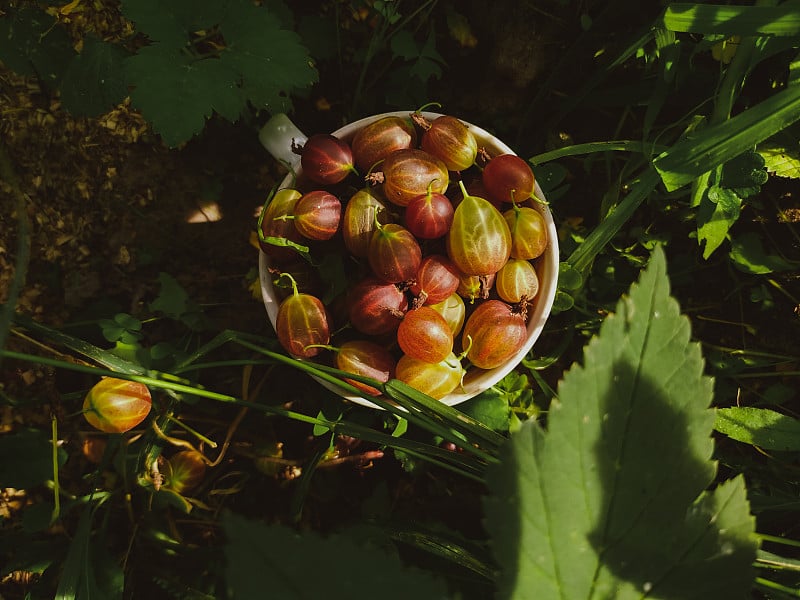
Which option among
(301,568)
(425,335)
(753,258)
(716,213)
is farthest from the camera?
(753,258)

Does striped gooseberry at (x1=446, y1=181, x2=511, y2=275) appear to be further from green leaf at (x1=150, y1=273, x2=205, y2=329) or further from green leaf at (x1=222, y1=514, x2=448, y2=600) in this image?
green leaf at (x1=150, y1=273, x2=205, y2=329)

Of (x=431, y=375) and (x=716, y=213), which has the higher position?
(x=716, y=213)

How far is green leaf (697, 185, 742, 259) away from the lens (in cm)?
107

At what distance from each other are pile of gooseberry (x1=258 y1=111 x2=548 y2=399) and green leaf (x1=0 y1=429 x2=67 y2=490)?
0.64 metres

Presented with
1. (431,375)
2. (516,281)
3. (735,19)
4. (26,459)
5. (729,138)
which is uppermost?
(735,19)

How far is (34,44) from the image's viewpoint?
1.13 metres

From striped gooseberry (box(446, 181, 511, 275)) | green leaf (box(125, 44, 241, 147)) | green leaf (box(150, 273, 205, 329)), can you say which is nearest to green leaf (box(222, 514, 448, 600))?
striped gooseberry (box(446, 181, 511, 275))

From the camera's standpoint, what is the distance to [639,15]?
125 centimetres

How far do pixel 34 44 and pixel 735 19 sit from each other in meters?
1.30

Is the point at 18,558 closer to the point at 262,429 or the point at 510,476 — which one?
the point at 262,429

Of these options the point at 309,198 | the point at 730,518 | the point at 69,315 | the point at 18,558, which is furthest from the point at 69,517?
the point at 730,518

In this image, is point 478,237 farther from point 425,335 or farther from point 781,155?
point 781,155

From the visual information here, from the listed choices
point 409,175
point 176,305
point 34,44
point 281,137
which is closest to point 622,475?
point 409,175

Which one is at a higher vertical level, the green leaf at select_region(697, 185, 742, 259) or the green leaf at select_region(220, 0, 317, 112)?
the green leaf at select_region(220, 0, 317, 112)
